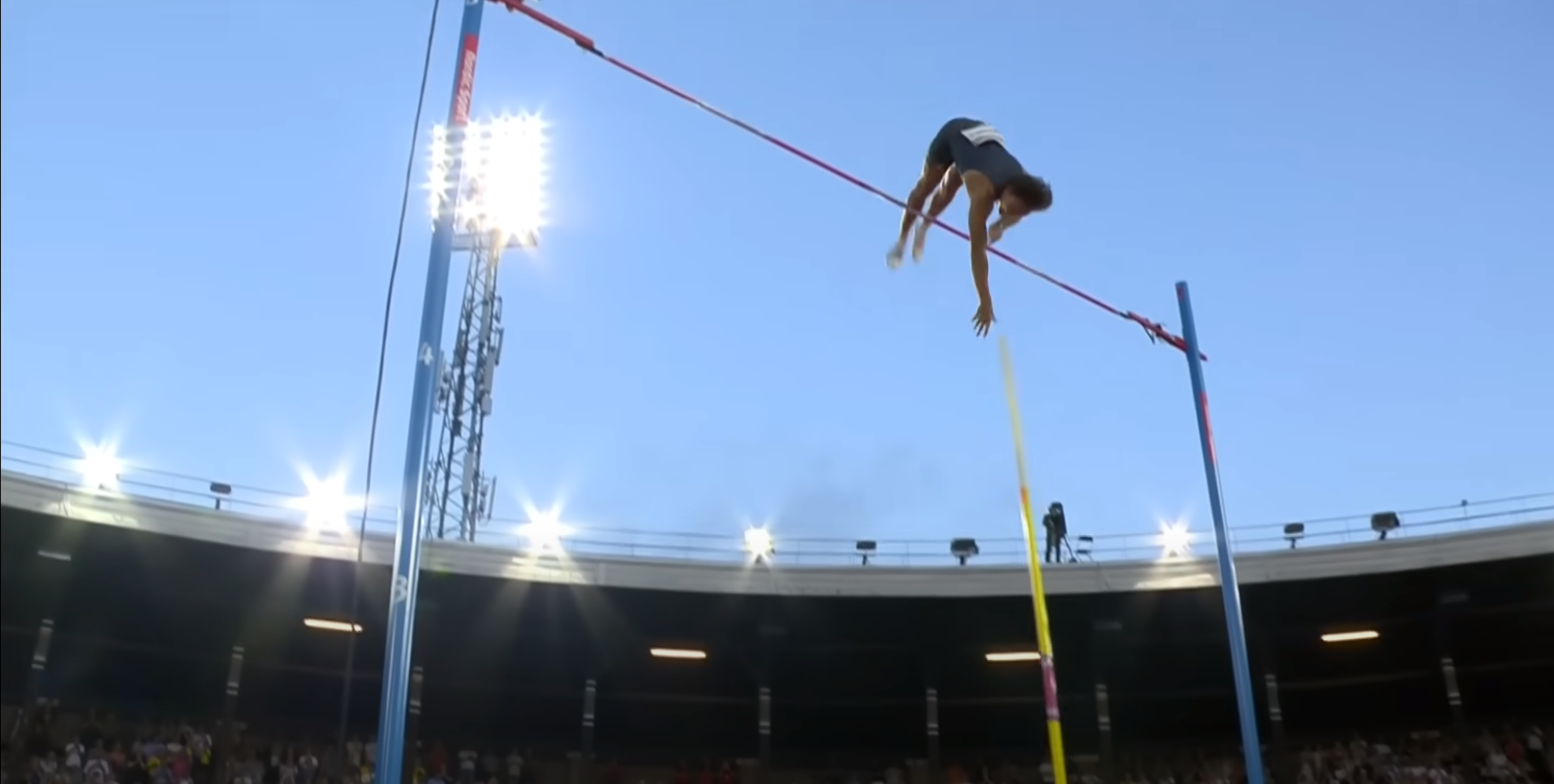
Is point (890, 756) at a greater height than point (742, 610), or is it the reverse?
point (742, 610)

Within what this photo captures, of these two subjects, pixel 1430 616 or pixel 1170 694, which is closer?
pixel 1430 616

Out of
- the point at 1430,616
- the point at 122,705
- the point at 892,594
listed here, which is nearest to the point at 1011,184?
the point at 892,594

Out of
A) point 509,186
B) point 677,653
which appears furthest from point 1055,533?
point 509,186

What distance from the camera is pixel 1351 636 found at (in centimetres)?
1590

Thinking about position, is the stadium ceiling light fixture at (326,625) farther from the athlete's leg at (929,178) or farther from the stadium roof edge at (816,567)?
the athlete's leg at (929,178)

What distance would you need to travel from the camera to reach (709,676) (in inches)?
657

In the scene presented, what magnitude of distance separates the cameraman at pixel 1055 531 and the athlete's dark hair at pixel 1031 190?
10.6m

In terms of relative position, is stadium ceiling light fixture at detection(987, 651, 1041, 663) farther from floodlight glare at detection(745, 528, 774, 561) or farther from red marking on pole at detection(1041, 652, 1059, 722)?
red marking on pole at detection(1041, 652, 1059, 722)

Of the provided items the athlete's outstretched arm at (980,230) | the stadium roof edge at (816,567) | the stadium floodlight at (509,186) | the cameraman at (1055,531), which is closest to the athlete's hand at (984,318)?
the athlete's outstretched arm at (980,230)

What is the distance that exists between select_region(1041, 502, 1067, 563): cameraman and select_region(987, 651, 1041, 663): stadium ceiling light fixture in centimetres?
126

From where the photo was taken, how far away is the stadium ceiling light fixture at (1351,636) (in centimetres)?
1585

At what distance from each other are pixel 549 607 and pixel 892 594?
Answer: 3.86 metres

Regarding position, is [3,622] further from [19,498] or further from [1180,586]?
[1180,586]

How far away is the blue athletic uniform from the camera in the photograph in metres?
6.08
